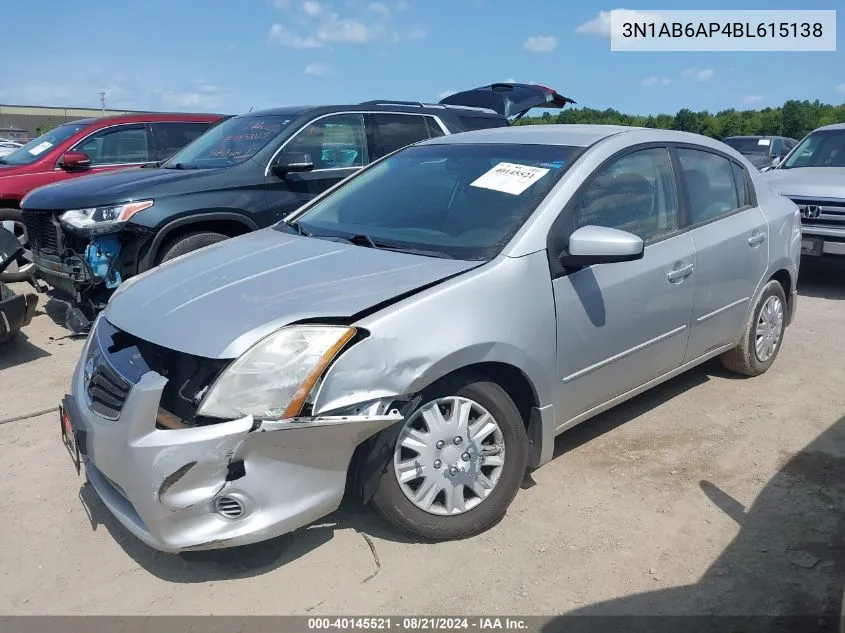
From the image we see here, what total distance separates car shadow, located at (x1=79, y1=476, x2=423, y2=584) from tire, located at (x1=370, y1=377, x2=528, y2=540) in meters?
0.20

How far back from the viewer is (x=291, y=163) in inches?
231

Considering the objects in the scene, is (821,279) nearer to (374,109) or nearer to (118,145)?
(374,109)

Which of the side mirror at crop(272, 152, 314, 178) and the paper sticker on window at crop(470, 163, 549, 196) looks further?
the side mirror at crop(272, 152, 314, 178)

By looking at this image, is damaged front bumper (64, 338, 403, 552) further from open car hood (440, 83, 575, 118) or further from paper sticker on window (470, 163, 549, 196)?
open car hood (440, 83, 575, 118)

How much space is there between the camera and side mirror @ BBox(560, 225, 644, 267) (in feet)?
10.3

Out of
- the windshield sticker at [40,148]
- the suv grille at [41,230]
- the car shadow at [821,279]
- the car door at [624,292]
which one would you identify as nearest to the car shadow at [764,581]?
the car door at [624,292]

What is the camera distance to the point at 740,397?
15.3ft

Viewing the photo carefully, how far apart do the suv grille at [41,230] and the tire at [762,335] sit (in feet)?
16.9

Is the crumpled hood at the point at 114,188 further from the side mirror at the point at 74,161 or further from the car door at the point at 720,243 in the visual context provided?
the car door at the point at 720,243

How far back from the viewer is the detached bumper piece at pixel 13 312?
512 centimetres

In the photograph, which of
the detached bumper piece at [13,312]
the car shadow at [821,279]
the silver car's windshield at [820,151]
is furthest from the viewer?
the silver car's windshield at [820,151]

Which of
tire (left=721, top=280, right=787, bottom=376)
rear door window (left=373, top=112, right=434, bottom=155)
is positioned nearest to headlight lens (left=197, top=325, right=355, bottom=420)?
tire (left=721, top=280, right=787, bottom=376)

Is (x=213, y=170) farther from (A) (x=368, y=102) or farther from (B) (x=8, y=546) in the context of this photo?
(B) (x=8, y=546)

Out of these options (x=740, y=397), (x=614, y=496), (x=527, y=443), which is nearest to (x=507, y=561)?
(x=527, y=443)
